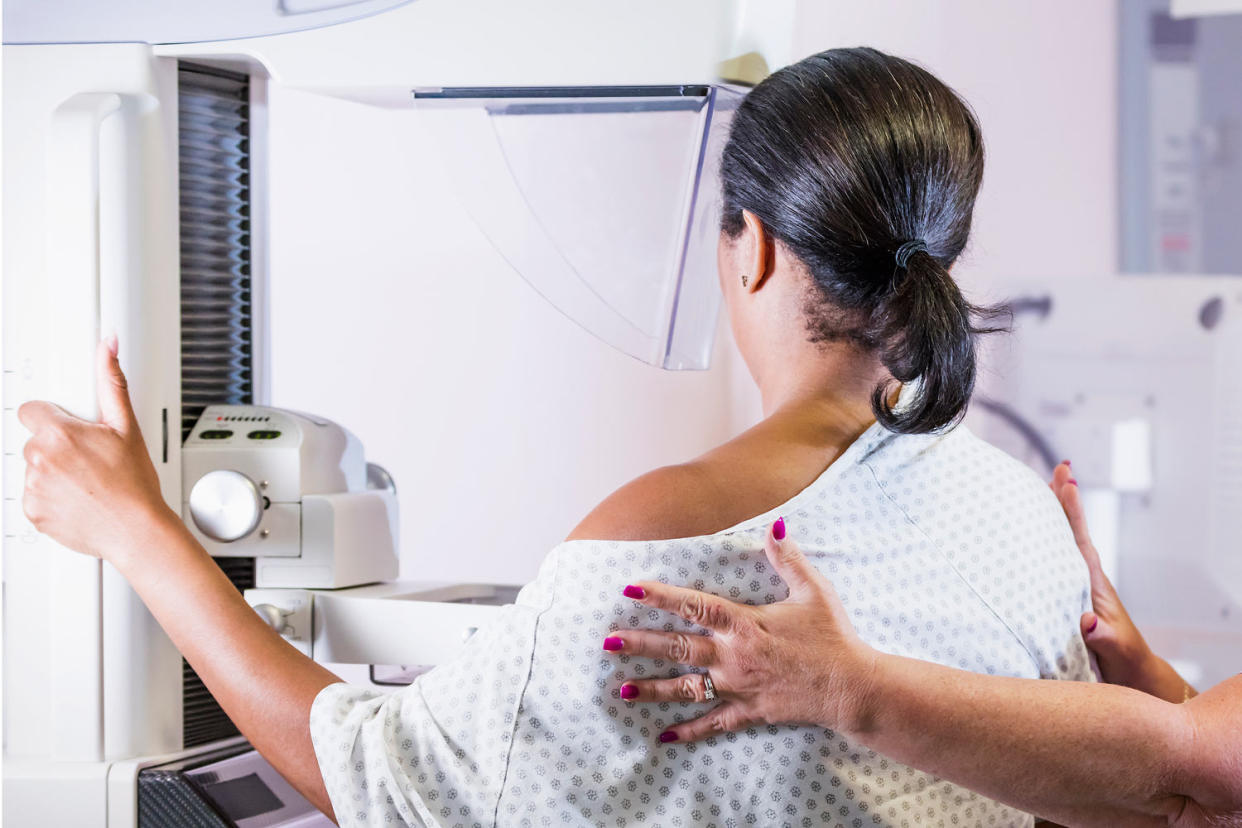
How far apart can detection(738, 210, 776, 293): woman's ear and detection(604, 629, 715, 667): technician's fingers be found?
0.29m

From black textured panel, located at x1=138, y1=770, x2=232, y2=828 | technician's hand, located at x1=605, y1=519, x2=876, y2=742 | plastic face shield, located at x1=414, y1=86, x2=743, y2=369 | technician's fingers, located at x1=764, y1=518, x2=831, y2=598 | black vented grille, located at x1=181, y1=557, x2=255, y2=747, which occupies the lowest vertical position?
A: black textured panel, located at x1=138, y1=770, x2=232, y2=828

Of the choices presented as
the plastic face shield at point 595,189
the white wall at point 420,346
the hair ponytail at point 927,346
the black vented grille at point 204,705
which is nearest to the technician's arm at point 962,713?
the hair ponytail at point 927,346

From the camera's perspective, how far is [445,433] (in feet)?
6.89

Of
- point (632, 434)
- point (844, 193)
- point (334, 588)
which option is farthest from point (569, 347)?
point (844, 193)

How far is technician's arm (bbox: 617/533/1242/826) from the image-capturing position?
2.23 feet

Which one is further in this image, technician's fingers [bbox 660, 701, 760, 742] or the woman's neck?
the woman's neck

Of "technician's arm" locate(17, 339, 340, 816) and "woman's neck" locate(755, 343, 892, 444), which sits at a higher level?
"woman's neck" locate(755, 343, 892, 444)

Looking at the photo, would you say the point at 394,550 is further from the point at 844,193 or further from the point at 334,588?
the point at 844,193

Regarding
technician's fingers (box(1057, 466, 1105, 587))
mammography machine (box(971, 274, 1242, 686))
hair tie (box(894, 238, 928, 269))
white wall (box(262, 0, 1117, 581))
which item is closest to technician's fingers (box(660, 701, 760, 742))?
hair tie (box(894, 238, 928, 269))

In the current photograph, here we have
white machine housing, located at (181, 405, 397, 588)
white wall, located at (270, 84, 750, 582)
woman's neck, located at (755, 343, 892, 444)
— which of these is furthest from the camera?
white wall, located at (270, 84, 750, 582)

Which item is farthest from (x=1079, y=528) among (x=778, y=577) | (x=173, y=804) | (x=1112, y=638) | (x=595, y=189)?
(x=173, y=804)

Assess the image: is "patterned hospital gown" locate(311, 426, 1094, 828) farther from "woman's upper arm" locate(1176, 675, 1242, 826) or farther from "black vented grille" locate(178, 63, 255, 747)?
"black vented grille" locate(178, 63, 255, 747)

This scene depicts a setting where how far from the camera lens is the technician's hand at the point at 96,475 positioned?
936mm

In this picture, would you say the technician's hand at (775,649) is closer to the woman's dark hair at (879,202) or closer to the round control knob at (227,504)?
the woman's dark hair at (879,202)
